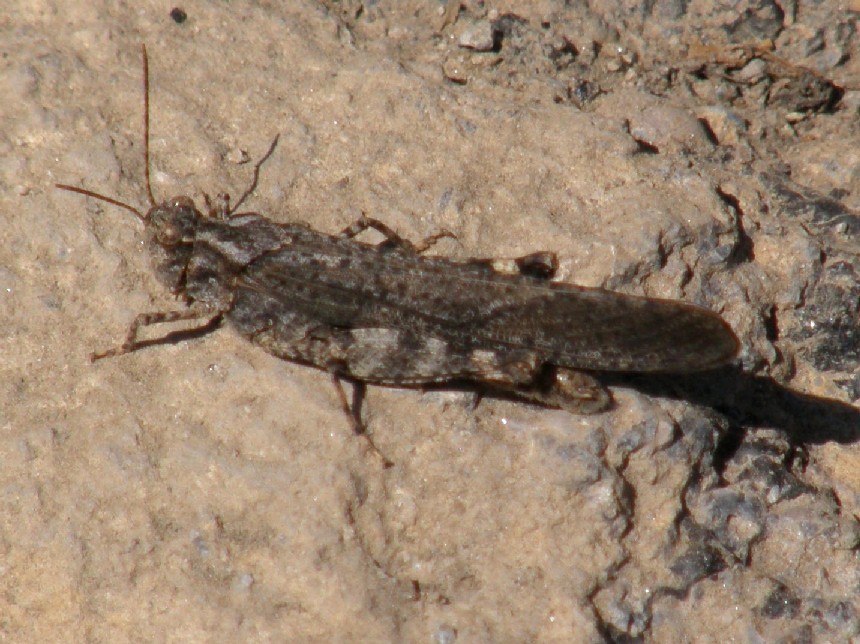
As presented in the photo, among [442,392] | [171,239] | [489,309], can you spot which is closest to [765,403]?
[489,309]

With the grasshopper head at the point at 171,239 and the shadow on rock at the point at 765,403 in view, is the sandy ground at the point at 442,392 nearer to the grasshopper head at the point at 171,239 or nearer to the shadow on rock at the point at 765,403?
the shadow on rock at the point at 765,403

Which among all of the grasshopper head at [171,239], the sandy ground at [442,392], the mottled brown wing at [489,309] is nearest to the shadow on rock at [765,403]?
the sandy ground at [442,392]

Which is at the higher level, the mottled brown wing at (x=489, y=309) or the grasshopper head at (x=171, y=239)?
the mottled brown wing at (x=489, y=309)

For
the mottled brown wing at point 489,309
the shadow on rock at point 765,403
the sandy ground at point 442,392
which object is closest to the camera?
the sandy ground at point 442,392

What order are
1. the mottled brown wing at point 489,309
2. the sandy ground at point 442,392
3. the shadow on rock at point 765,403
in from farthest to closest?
the shadow on rock at point 765,403, the mottled brown wing at point 489,309, the sandy ground at point 442,392

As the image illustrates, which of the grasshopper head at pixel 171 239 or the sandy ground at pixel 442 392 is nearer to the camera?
the sandy ground at pixel 442 392

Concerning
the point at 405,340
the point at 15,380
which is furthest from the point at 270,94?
the point at 15,380

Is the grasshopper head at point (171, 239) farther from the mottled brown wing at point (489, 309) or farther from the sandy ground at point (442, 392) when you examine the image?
the mottled brown wing at point (489, 309)

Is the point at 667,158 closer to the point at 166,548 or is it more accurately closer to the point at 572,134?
the point at 572,134

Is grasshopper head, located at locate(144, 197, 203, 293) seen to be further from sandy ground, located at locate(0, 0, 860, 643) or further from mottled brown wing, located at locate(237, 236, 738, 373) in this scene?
mottled brown wing, located at locate(237, 236, 738, 373)
